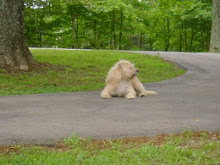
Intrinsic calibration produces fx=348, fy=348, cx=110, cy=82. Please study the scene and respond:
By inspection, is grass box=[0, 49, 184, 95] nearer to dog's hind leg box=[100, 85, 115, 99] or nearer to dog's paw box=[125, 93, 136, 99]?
dog's hind leg box=[100, 85, 115, 99]

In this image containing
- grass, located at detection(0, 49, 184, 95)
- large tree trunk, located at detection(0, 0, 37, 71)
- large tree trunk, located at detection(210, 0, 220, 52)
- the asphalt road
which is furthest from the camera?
large tree trunk, located at detection(210, 0, 220, 52)

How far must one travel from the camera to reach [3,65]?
12.2 meters

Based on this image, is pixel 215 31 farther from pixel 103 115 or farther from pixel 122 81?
pixel 103 115

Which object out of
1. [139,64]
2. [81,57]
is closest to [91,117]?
[139,64]

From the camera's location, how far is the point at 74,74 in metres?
12.6

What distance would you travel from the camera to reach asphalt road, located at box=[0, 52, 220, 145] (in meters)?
5.32

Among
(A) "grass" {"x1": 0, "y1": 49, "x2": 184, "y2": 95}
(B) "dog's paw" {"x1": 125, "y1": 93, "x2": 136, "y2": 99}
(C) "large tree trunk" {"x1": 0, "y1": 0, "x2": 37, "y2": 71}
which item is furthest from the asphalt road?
(C) "large tree trunk" {"x1": 0, "y1": 0, "x2": 37, "y2": 71}

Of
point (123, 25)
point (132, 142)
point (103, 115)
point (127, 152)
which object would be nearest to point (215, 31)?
point (123, 25)

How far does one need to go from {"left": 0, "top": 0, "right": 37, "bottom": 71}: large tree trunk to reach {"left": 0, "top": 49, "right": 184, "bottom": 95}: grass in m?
0.54

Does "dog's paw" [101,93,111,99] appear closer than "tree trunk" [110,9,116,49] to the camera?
Yes

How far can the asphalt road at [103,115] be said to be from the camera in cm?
532

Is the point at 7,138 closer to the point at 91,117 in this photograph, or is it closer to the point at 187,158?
the point at 91,117

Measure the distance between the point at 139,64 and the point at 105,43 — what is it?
817 inches

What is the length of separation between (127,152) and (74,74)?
845 cm
